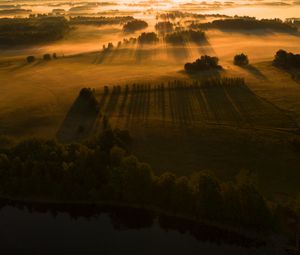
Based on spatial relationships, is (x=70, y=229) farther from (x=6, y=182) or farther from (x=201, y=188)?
(x=201, y=188)

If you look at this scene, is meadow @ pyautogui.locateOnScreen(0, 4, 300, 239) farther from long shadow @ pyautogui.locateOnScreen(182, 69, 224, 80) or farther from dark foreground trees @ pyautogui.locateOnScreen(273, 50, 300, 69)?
dark foreground trees @ pyautogui.locateOnScreen(273, 50, 300, 69)

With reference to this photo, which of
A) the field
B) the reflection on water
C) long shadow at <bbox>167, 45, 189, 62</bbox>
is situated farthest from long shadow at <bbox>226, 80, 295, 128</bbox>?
long shadow at <bbox>167, 45, 189, 62</bbox>

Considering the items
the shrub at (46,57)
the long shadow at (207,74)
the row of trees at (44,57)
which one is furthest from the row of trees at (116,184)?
the shrub at (46,57)

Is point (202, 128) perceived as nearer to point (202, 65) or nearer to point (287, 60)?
point (202, 65)

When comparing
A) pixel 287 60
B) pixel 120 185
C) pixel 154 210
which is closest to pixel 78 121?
pixel 120 185

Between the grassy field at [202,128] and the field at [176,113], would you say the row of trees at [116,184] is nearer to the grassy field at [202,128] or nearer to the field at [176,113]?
the grassy field at [202,128]
